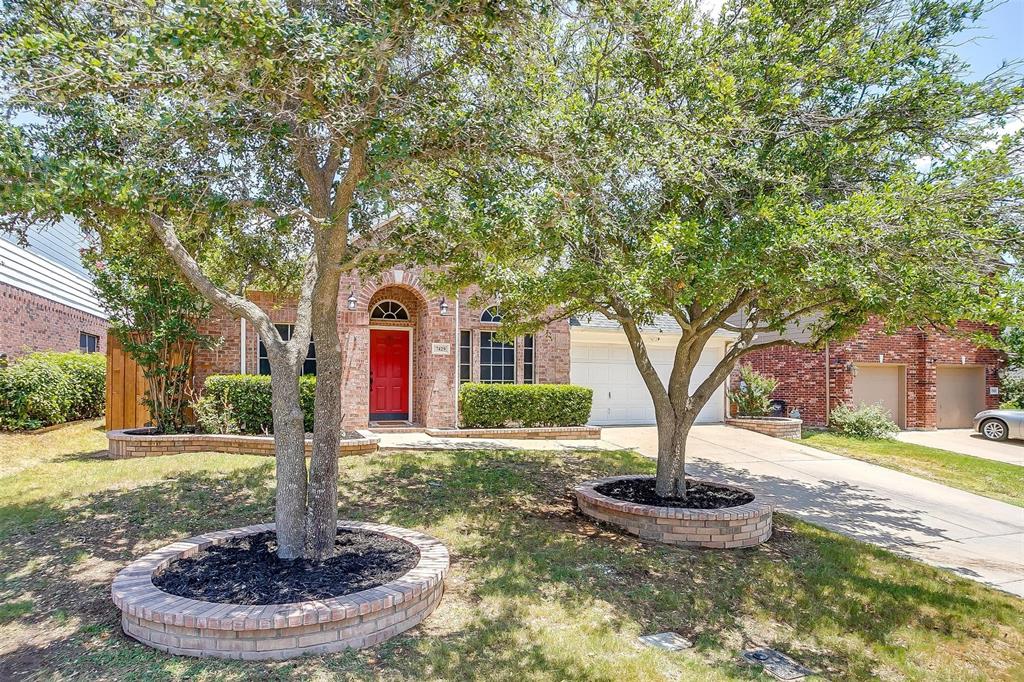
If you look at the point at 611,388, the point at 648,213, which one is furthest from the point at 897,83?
the point at 611,388

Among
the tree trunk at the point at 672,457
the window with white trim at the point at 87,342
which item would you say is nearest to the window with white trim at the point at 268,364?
the tree trunk at the point at 672,457

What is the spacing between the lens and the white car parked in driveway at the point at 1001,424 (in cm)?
1573

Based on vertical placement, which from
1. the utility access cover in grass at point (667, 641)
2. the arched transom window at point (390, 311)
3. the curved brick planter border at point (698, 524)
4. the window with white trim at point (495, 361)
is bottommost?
the utility access cover in grass at point (667, 641)

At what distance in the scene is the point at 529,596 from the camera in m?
5.00

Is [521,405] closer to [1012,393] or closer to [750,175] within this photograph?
[750,175]

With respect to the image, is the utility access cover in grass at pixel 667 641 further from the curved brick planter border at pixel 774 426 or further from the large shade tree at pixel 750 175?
the curved brick planter border at pixel 774 426

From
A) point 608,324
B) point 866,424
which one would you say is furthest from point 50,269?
point 866,424

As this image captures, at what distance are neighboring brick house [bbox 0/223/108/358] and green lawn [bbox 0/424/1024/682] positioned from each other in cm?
697

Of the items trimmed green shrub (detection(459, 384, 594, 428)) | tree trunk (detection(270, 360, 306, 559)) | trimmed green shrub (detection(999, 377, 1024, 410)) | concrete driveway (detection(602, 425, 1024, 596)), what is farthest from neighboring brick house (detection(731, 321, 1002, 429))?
→ tree trunk (detection(270, 360, 306, 559))

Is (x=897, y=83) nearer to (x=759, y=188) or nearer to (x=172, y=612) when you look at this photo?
(x=759, y=188)

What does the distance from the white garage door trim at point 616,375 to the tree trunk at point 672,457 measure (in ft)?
26.1

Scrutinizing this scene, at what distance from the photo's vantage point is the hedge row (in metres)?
11.6

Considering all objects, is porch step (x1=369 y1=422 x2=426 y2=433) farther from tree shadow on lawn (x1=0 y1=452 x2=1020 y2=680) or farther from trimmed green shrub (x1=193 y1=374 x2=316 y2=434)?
tree shadow on lawn (x1=0 y1=452 x2=1020 y2=680)

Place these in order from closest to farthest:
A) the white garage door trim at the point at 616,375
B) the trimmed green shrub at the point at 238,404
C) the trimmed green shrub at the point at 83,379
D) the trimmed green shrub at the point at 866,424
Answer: the trimmed green shrub at the point at 238,404, the trimmed green shrub at the point at 83,379, the trimmed green shrub at the point at 866,424, the white garage door trim at the point at 616,375
